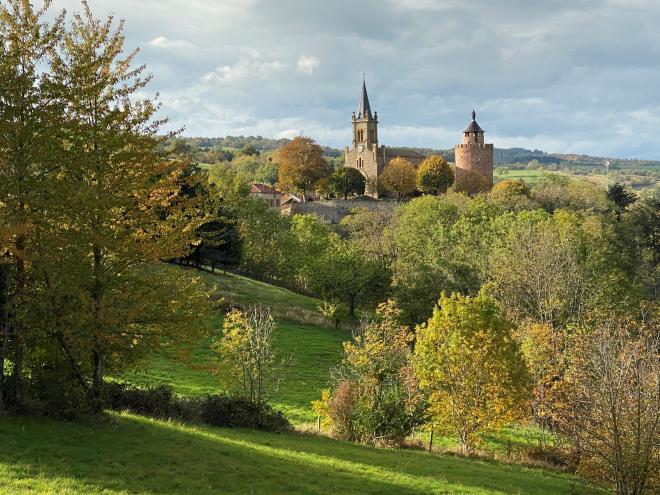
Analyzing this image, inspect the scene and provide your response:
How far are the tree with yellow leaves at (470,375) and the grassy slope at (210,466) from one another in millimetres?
2090

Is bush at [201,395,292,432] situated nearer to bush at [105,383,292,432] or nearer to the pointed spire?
bush at [105,383,292,432]

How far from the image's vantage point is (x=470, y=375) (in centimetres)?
2225

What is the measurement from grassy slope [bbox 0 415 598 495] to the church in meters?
91.1

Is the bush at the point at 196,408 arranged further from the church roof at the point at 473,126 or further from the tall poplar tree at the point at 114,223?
the church roof at the point at 473,126

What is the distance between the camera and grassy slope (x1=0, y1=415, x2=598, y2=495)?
12234mm

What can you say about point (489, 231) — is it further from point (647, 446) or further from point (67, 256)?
point (67, 256)

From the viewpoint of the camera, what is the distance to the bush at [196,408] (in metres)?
19.9

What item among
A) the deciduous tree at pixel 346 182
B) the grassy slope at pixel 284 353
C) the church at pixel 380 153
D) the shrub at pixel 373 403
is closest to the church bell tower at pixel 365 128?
the church at pixel 380 153

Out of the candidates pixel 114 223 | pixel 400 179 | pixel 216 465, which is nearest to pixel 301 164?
pixel 400 179

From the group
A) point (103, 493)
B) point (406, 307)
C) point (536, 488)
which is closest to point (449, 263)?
point (406, 307)

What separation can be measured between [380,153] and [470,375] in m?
95.2

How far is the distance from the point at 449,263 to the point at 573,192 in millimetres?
39466

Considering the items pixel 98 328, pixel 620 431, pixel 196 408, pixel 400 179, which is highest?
pixel 400 179

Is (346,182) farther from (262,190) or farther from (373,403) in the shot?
(373,403)
